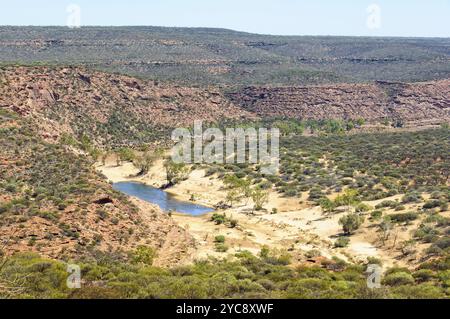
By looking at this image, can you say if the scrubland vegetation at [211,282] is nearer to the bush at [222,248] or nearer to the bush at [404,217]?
the bush at [222,248]

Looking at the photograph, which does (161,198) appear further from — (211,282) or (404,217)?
(211,282)

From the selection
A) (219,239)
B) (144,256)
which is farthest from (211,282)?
(219,239)

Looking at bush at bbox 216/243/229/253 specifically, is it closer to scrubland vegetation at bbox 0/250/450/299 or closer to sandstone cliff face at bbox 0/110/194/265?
sandstone cliff face at bbox 0/110/194/265

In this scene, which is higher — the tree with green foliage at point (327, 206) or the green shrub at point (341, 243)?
the tree with green foliage at point (327, 206)

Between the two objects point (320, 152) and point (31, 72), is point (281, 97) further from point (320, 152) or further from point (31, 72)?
point (31, 72)

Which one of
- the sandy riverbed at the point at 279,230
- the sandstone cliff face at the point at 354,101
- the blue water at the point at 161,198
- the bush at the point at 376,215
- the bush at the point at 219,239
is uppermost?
the sandstone cliff face at the point at 354,101

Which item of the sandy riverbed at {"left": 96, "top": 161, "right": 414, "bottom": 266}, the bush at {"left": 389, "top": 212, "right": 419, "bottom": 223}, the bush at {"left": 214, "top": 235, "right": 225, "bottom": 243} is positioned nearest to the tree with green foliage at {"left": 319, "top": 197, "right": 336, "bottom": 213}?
the sandy riverbed at {"left": 96, "top": 161, "right": 414, "bottom": 266}

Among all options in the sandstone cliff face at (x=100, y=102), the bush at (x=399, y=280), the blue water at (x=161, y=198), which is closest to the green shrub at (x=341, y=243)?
the bush at (x=399, y=280)
